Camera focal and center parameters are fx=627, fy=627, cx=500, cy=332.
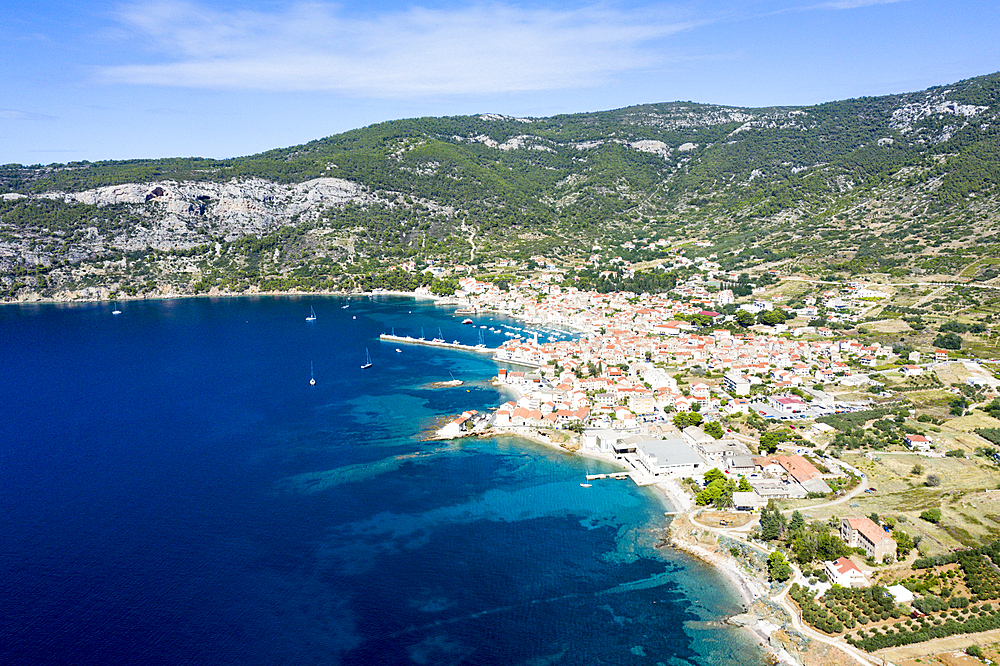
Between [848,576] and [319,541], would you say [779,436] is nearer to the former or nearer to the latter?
[848,576]

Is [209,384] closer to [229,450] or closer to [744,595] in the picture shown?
[229,450]

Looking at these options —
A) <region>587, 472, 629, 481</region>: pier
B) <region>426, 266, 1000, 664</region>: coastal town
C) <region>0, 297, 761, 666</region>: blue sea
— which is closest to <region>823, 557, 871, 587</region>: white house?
<region>426, 266, 1000, 664</region>: coastal town

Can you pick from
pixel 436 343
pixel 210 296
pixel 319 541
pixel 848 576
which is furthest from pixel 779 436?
pixel 210 296

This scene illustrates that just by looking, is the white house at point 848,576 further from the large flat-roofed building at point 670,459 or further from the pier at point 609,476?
the pier at point 609,476

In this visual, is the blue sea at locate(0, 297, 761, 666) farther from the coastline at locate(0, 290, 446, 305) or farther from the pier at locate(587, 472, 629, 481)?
the coastline at locate(0, 290, 446, 305)

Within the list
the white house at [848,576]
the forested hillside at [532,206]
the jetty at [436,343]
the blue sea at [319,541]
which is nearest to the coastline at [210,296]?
the forested hillside at [532,206]

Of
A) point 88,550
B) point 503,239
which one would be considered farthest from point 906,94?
point 88,550
